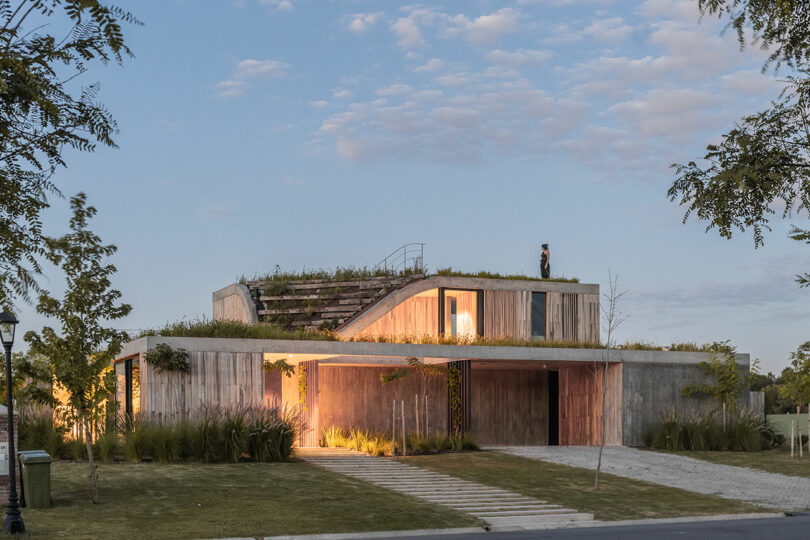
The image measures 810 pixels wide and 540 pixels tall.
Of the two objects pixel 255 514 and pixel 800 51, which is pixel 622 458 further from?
pixel 800 51

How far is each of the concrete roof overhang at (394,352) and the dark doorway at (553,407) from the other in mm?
2811

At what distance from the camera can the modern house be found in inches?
928

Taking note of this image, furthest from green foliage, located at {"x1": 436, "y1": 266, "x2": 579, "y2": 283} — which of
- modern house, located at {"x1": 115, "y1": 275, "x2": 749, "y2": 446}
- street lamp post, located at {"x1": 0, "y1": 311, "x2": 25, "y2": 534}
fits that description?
street lamp post, located at {"x1": 0, "y1": 311, "x2": 25, "y2": 534}

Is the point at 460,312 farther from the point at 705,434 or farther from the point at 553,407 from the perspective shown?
the point at 705,434

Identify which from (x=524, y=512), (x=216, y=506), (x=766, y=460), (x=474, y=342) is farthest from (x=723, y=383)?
(x=216, y=506)

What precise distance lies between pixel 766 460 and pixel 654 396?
13.3 ft

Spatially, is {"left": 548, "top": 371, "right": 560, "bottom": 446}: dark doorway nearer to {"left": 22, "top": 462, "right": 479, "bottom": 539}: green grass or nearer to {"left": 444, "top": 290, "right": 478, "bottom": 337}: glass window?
{"left": 444, "top": 290, "right": 478, "bottom": 337}: glass window

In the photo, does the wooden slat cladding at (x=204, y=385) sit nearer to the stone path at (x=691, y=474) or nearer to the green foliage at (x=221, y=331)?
the green foliage at (x=221, y=331)

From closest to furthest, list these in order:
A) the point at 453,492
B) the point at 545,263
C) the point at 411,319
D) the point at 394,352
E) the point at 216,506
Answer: the point at 216,506, the point at 453,492, the point at 394,352, the point at 411,319, the point at 545,263

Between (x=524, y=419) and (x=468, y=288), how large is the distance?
4.91 metres

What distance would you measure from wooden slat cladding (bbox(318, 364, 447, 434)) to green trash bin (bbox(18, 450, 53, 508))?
1503 centimetres

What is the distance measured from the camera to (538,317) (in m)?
33.2

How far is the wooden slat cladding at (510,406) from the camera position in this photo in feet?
103

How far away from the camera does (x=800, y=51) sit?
25.1 ft
